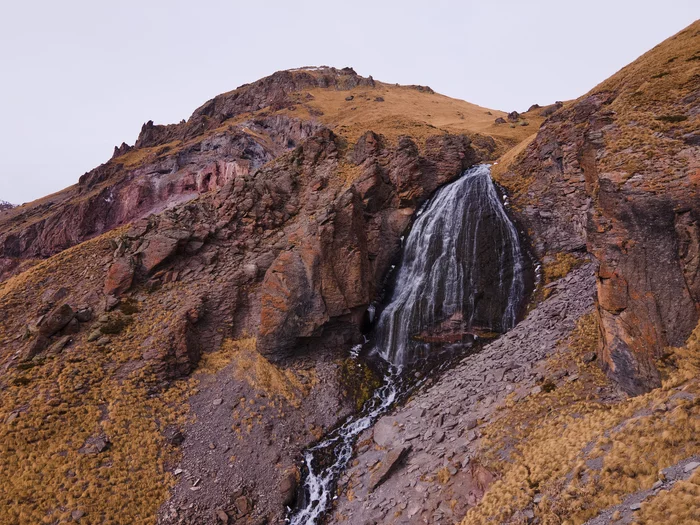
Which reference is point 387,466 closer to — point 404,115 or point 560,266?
point 560,266

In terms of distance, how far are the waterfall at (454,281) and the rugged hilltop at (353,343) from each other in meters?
1.93

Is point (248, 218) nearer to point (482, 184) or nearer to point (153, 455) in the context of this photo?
point (153, 455)

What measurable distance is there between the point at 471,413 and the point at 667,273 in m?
9.88

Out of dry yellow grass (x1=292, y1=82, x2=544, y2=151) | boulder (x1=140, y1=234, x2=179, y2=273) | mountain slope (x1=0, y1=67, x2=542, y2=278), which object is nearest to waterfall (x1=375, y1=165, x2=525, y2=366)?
boulder (x1=140, y1=234, x2=179, y2=273)

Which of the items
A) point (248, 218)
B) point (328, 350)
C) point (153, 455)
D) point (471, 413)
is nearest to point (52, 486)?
point (153, 455)

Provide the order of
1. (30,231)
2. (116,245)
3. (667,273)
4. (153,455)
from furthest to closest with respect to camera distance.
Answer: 1. (30,231)
2. (116,245)
3. (153,455)
4. (667,273)

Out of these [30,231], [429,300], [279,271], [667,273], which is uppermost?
[30,231]

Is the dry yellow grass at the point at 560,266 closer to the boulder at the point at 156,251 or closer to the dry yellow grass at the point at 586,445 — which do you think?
the dry yellow grass at the point at 586,445

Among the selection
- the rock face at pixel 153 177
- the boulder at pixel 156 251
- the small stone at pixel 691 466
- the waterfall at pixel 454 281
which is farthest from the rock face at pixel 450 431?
the rock face at pixel 153 177

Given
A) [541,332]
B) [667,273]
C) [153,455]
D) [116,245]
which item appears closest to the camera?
[667,273]

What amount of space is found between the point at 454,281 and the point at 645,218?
14183mm

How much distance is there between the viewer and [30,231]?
66.7 metres

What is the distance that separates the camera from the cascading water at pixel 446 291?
2430 cm

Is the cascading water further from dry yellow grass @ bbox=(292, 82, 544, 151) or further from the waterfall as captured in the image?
dry yellow grass @ bbox=(292, 82, 544, 151)
